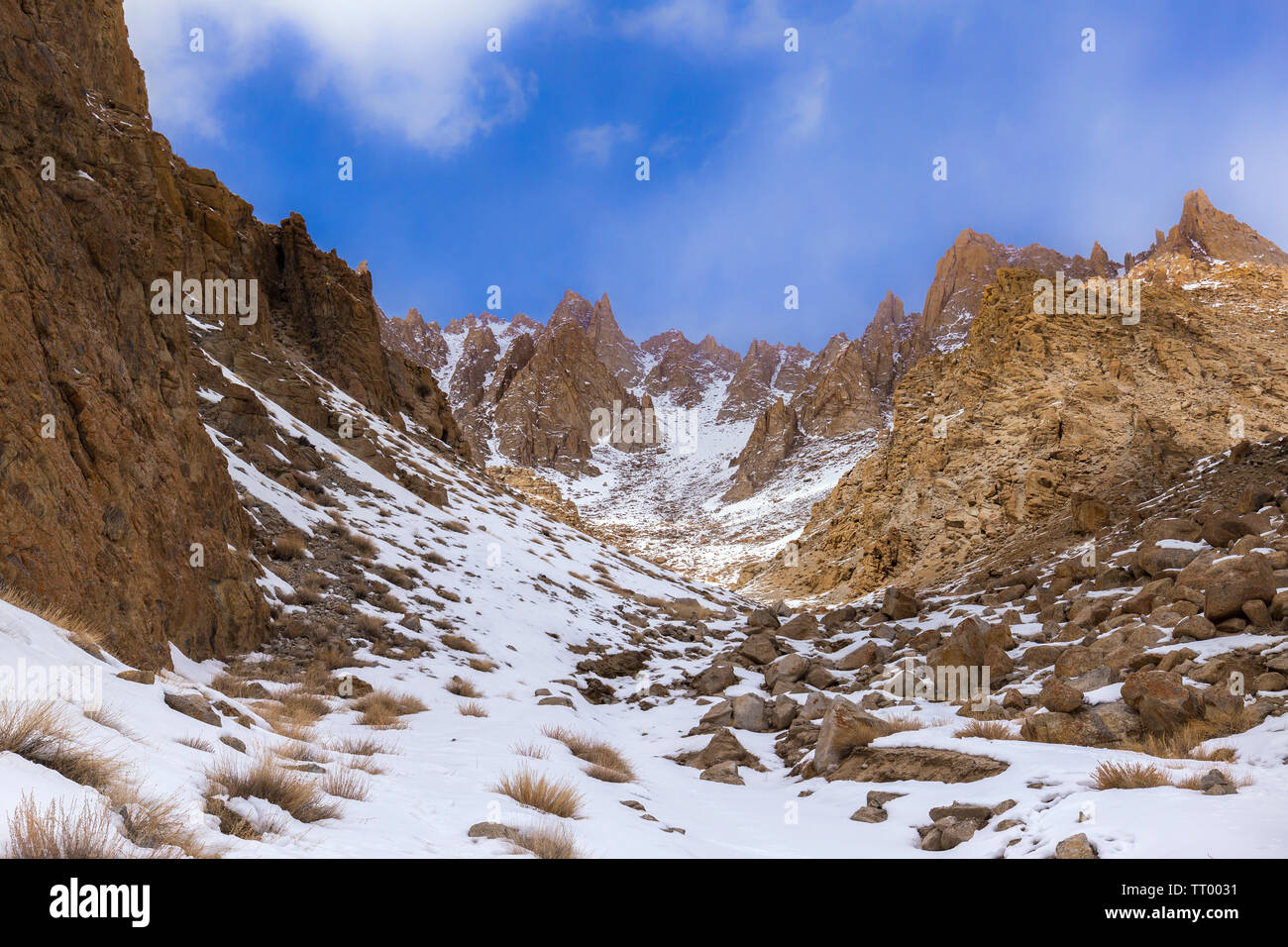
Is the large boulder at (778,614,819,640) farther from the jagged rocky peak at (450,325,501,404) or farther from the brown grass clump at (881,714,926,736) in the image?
the jagged rocky peak at (450,325,501,404)

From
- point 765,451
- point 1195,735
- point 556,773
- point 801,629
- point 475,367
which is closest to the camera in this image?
point 1195,735

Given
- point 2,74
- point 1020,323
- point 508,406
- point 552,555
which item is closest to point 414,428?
point 552,555

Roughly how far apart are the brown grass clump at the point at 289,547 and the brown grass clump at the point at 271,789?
31.0 feet

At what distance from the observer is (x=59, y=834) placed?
224 centimetres

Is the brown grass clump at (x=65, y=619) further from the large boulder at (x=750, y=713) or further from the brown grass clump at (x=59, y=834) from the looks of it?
the large boulder at (x=750, y=713)

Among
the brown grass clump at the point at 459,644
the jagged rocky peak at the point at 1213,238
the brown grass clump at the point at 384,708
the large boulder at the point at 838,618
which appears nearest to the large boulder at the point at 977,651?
the large boulder at the point at 838,618

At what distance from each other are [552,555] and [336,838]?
1937 centimetres

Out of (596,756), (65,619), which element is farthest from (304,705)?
(596,756)

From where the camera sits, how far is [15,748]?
2811 millimetres

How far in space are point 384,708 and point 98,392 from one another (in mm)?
4825

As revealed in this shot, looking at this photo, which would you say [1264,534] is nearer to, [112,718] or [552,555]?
[112,718]

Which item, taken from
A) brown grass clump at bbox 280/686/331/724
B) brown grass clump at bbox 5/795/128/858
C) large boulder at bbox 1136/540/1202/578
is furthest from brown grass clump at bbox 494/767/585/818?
large boulder at bbox 1136/540/1202/578

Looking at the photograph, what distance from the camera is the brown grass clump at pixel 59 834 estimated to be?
7.06 ft

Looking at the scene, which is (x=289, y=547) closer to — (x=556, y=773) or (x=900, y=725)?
(x=556, y=773)
